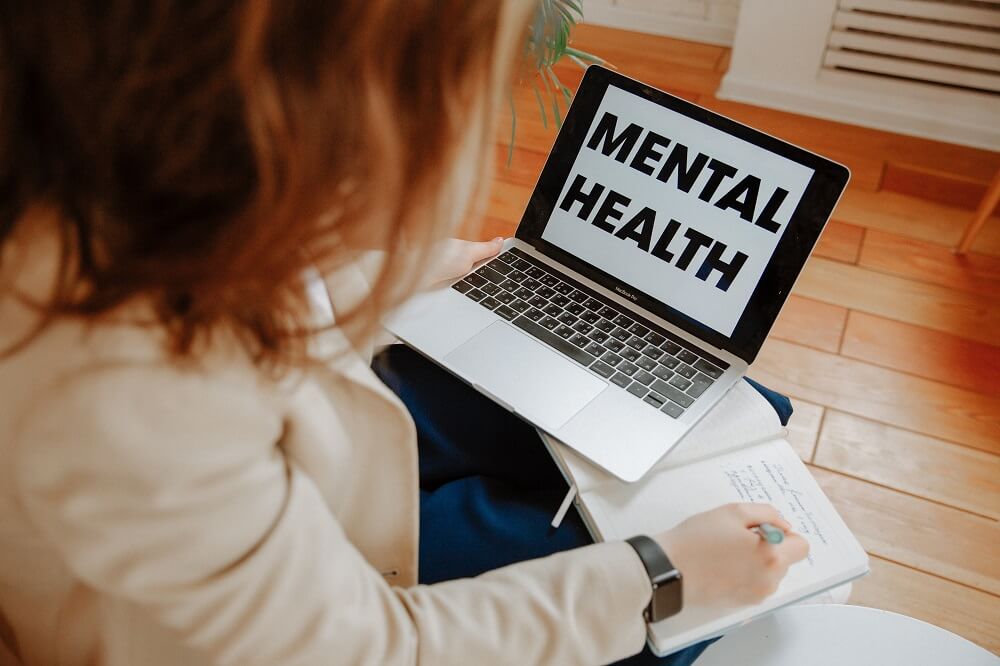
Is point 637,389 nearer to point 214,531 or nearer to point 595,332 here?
point 595,332

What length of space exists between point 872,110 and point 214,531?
6.91ft

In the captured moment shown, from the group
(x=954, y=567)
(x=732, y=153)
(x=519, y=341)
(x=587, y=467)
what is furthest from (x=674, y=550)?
(x=954, y=567)

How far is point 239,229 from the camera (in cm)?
35

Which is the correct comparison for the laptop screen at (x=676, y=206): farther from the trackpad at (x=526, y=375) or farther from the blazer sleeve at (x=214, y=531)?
the blazer sleeve at (x=214, y=531)

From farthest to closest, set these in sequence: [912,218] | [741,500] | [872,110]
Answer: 1. [872,110]
2. [912,218]
3. [741,500]

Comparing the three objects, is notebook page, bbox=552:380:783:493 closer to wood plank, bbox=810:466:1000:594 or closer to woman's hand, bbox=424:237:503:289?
woman's hand, bbox=424:237:503:289

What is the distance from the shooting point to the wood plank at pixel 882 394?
1.36 m

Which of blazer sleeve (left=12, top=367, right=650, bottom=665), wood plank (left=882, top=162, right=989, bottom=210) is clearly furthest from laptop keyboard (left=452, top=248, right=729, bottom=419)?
wood plank (left=882, top=162, right=989, bottom=210)

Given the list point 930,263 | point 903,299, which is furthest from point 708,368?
point 930,263

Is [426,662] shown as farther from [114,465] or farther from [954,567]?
[954,567]

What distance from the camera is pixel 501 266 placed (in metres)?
0.94

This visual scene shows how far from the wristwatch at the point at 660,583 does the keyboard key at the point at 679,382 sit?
244mm

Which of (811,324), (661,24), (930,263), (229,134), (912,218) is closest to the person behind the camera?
(229,134)

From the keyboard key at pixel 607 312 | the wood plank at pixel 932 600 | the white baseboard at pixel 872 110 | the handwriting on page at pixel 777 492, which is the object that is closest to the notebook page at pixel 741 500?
the handwriting on page at pixel 777 492
